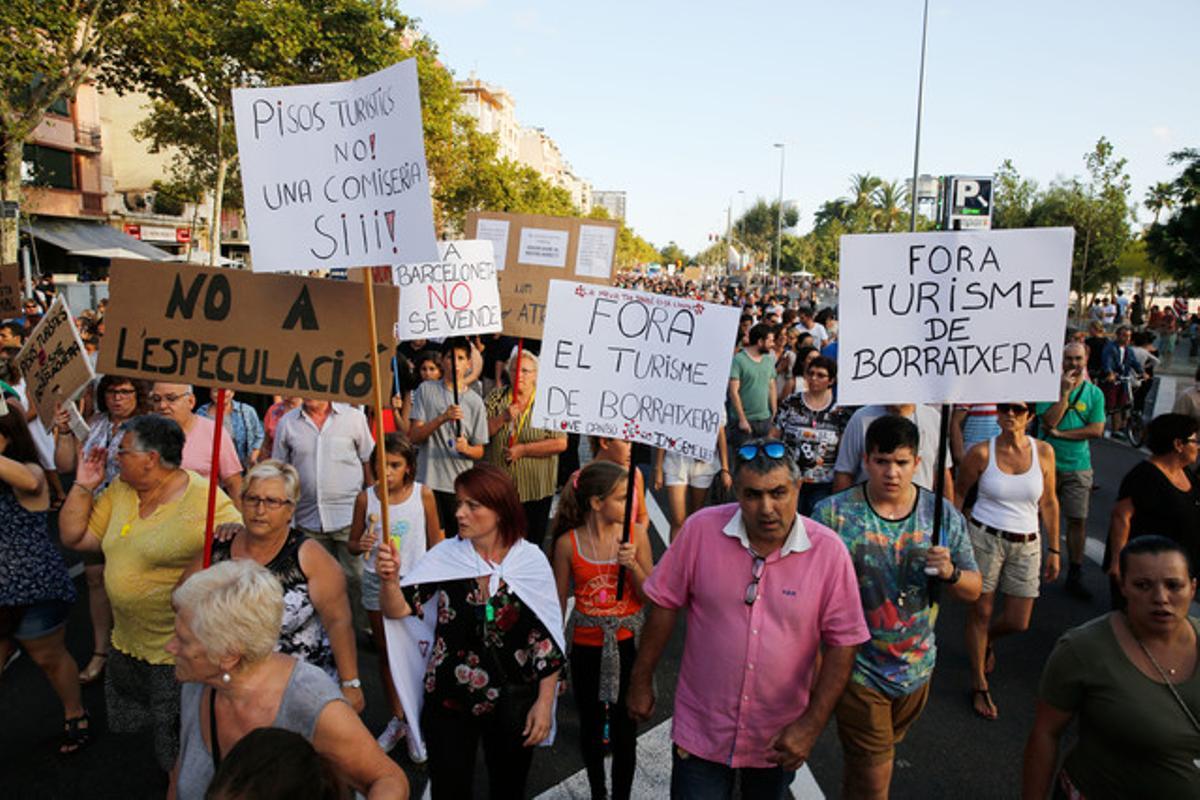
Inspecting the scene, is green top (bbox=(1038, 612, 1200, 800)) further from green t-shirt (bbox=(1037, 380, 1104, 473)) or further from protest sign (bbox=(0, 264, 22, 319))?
protest sign (bbox=(0, 264, 22, 319))

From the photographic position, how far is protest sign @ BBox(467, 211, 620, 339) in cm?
678

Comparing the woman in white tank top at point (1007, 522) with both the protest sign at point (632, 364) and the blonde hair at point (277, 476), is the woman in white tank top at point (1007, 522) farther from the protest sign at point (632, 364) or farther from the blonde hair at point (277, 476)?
the blonde hair at point (277, 476)

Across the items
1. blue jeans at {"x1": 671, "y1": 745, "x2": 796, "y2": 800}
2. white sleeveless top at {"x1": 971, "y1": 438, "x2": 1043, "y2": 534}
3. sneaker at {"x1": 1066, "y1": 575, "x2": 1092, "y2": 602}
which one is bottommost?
sneaker at {"x1": 1066, "y1": 575, "x2": 1092, "y2": 602}

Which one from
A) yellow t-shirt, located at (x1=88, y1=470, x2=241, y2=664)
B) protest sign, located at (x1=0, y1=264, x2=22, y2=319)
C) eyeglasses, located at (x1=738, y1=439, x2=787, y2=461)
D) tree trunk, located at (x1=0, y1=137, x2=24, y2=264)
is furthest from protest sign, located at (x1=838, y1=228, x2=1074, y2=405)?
tree trunk, located at (x1=0, y1=137, x2=24, y2=264)

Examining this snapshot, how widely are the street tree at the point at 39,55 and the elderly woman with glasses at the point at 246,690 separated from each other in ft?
65.0

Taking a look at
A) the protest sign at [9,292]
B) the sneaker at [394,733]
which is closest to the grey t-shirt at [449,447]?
the sneaker at [394,733]

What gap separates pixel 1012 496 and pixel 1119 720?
2.30 m

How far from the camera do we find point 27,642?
397cm

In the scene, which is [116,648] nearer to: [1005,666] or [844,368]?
[844,368]

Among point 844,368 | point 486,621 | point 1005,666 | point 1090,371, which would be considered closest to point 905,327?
point 844,368

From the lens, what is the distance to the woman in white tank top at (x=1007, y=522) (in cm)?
462

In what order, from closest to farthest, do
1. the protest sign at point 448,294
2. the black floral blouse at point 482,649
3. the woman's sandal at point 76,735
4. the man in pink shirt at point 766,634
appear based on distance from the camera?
the man in pink shirt at point 766,634 < the black floral blouse at point 482,649 < the woman's sandal at point 76,735 < the protest sign at point 448,294

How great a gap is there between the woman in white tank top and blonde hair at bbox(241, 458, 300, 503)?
3.53 meters

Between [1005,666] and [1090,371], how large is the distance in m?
10.7
